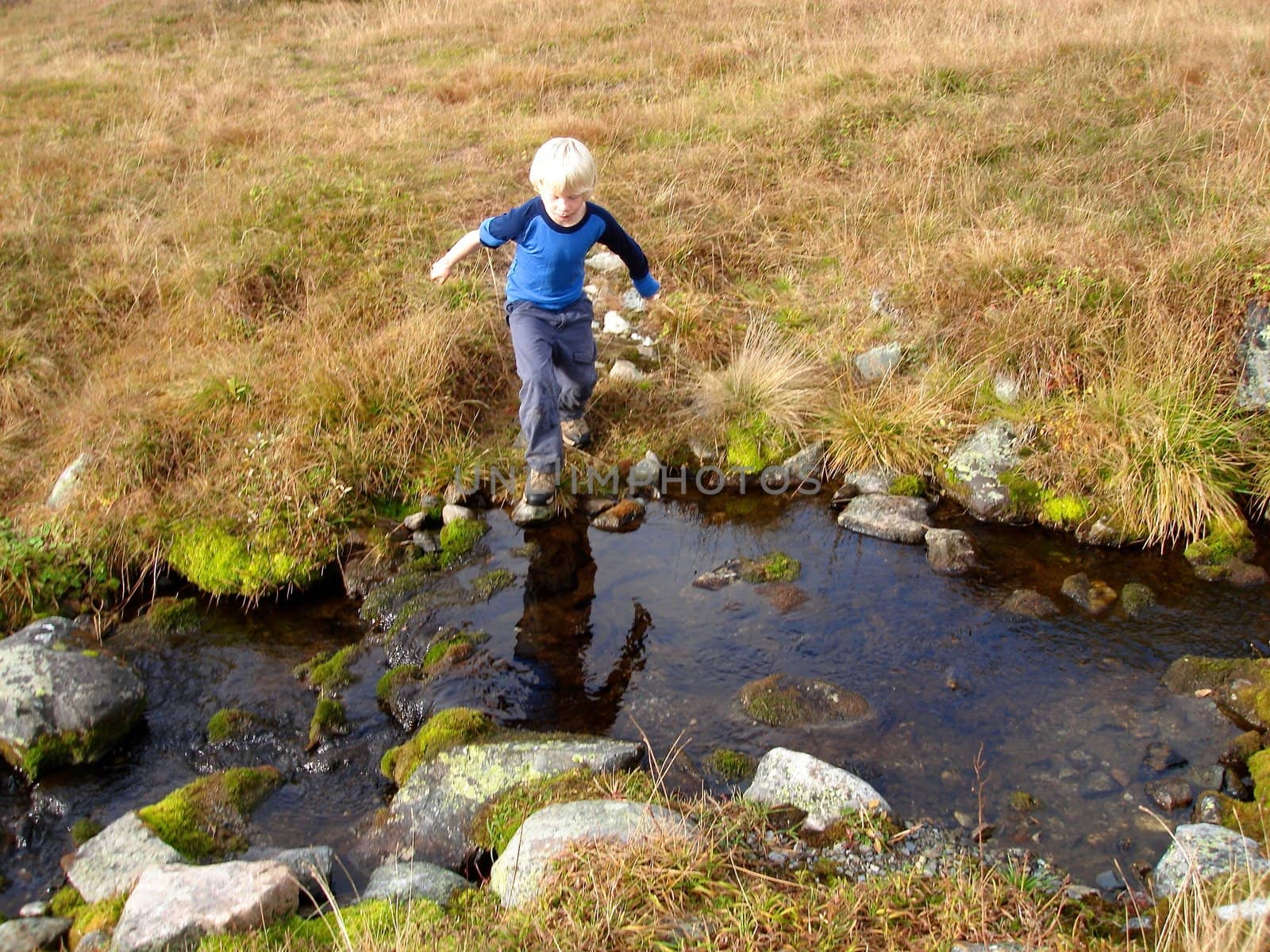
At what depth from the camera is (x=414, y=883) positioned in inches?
133

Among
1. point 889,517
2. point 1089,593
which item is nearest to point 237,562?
point 889,517

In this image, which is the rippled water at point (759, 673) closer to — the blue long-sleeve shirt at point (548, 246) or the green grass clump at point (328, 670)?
the green grass clump at point (328, 670)

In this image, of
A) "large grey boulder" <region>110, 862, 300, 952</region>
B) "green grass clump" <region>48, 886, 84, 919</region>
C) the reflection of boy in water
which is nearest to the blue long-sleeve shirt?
the reflection of boy in water

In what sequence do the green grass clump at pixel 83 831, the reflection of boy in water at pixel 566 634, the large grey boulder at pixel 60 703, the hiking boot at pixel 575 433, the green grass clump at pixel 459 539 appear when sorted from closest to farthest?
the green grass clump at pixel 83 831 → the large grey boulder at pixel 60 703 → the reflection of boy in water at pixel 566 634 → the green grass clump at pixel 459 539 → the hiking boot at pixel 575 433

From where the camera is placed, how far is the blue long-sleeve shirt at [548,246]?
5.23 metres

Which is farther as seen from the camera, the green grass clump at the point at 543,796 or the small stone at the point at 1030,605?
the small stone at the point at 1030,605

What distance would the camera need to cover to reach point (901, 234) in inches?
296

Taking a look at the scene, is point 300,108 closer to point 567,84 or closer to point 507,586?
point 567,84

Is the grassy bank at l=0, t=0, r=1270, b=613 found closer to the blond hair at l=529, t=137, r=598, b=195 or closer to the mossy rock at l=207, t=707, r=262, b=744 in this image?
the mossy rock at l=207, t=707, r=262, b=744

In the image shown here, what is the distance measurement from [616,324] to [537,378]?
1.86 m

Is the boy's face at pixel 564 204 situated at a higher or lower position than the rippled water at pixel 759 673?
higher

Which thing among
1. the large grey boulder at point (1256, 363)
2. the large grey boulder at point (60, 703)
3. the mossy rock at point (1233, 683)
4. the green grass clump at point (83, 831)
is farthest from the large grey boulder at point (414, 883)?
the large grey boulder at point (1256, 363)

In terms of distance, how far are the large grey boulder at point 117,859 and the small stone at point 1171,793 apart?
3.69 m

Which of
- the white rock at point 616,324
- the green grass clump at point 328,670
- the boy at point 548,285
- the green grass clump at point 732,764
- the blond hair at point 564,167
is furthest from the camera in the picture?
the white rock at point 616,324
